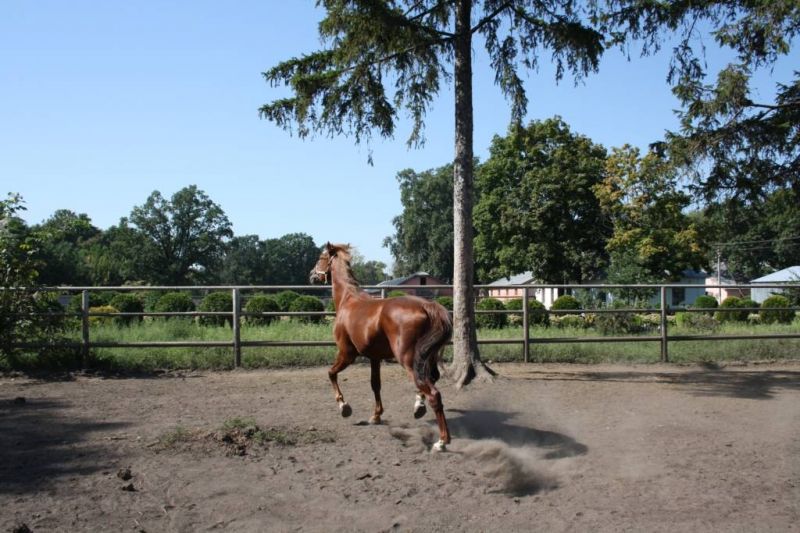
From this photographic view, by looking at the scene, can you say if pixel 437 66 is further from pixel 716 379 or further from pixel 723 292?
pixel 723 292

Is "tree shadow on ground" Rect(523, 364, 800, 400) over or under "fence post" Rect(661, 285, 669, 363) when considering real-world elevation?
under

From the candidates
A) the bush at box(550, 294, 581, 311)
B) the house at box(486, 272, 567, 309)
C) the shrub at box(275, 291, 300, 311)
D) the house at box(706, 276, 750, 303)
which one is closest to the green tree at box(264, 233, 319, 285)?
the house at box(486, 272, 567, 309)

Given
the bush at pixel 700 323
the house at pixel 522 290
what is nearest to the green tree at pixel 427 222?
the house at pixel 522 290

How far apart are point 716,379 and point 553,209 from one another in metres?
29.2

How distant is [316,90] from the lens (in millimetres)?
9914

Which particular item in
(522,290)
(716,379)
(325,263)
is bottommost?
(716,379)

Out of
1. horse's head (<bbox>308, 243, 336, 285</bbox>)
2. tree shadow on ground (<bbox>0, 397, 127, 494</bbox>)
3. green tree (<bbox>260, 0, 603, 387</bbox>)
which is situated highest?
green tree (<bbox>260, 0, 603, 387</bbox>)

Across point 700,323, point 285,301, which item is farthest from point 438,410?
point 285,301

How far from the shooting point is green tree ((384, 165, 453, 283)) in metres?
70.0

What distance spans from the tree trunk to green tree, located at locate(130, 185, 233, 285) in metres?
66.1

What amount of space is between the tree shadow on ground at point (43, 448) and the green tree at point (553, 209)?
33.7 m

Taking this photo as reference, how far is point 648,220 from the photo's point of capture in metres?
37.6

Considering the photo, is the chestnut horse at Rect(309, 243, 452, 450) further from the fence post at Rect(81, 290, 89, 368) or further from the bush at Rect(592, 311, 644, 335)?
the bush at Rect(592, 311, 644, 335)

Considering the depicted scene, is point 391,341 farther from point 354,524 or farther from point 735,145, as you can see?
point 735,145
